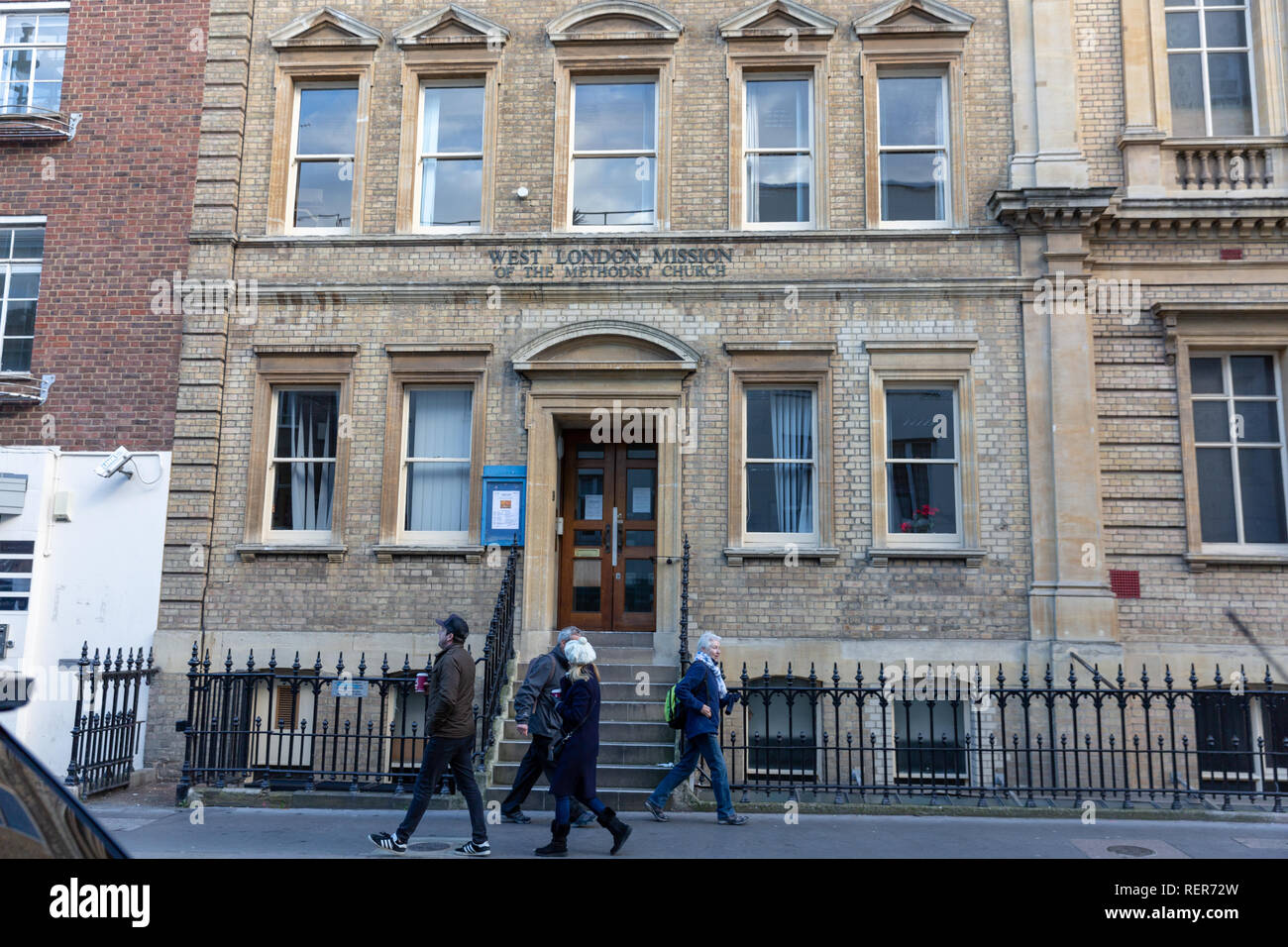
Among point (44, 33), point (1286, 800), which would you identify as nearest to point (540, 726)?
point (1286, 800)

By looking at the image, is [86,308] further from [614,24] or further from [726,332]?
[726,332]

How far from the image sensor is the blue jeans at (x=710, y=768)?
892 centimetres

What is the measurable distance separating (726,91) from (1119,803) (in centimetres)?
987

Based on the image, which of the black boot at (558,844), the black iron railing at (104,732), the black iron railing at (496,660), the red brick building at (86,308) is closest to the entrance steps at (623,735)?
the black iron railing at (496,660)

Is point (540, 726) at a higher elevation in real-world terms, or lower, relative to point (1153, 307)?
lower

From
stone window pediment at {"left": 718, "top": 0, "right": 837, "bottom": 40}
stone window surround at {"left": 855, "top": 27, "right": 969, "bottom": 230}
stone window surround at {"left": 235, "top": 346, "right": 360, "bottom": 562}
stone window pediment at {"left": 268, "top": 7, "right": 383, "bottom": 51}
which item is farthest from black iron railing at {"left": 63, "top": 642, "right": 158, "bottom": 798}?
stone window pediment at {"left": 718, "top": 0, "right": 837, "bottom": 40}

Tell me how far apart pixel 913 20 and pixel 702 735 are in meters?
9.92

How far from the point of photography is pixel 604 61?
1307cm

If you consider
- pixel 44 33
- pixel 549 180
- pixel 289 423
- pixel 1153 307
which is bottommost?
pixel 289 423

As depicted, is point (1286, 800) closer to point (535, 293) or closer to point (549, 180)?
point (535, 293)

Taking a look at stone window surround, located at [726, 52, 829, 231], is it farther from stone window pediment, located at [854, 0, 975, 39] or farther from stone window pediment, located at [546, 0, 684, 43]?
stone window pediment, located at [546, 0, 684, 43]

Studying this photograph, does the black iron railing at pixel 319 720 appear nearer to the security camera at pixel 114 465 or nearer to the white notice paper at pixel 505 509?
the white notice paper at pixel 505 509

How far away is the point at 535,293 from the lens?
1265 cm

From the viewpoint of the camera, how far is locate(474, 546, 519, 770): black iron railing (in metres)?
10.1
